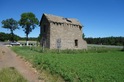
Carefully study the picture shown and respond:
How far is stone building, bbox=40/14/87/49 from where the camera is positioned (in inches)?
1485

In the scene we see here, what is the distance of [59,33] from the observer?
3872 centimetres

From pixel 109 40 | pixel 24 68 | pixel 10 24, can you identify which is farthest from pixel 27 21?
pixel 24 68

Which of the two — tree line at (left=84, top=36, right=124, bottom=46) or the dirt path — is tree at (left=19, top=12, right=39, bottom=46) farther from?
the dirt path

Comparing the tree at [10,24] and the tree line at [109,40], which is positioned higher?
Result: the tree at [10,24]

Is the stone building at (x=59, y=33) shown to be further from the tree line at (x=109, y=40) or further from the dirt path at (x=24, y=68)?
the tree line at (x=109, y=40)

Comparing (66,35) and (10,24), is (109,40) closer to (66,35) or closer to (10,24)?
(66,35)

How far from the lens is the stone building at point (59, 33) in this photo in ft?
124

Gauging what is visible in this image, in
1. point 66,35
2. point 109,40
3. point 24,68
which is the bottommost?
point 24,68

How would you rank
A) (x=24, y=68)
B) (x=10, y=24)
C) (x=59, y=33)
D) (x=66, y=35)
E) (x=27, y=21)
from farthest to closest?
(x=10, y=24)
(x=27, y=21)
(x=66, y=35)
(x=59, y=33)
(x=24, y=68)

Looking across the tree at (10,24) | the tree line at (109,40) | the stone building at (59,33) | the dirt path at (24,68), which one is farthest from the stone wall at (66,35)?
the tree at (10,24)

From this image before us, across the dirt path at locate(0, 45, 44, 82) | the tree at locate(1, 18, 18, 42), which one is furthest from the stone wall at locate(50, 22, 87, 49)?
the tree at locate(1, 18, 18, 42)

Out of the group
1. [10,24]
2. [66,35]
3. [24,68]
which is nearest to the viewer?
[24,68]

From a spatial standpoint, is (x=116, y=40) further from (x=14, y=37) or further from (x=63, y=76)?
(x=63, y=76)

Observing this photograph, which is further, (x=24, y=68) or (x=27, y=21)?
(x=27, y=21)
